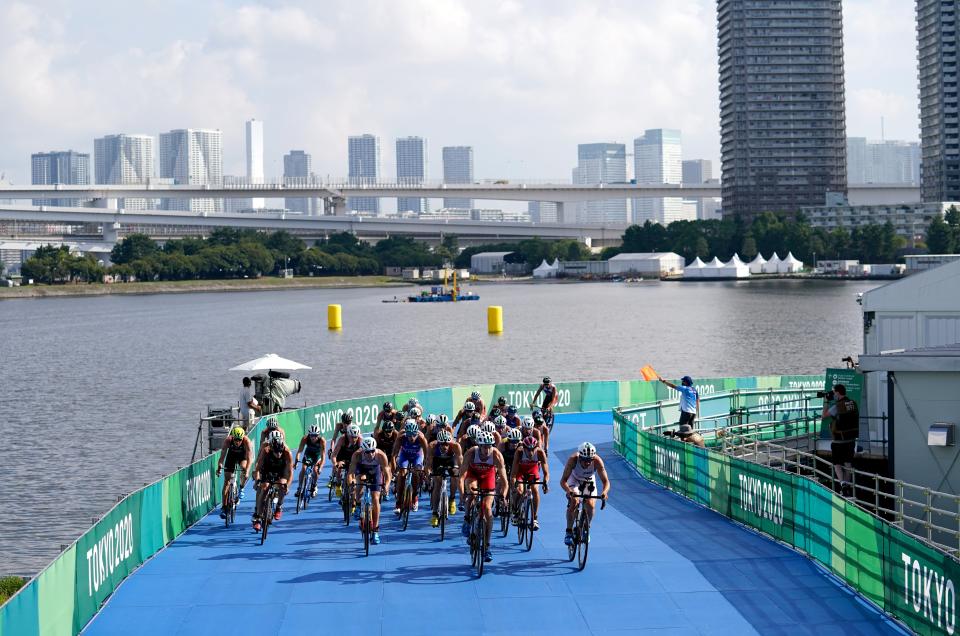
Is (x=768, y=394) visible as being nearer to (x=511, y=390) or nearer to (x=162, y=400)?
(x=511, y=390)

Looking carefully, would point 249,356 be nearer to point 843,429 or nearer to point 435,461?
point 843,429

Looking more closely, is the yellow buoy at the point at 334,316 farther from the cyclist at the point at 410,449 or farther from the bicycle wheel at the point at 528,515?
the bicycle wheel at the point at 528,515

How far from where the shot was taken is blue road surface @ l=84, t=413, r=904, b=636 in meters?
15.7

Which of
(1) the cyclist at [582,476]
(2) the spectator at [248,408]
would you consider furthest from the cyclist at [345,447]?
(2) the spectator at [248,408]

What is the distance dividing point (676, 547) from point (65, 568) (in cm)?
909

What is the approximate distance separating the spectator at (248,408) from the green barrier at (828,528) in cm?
927

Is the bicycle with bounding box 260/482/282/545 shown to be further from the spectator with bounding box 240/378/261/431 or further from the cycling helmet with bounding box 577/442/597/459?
the spectator with bounding box 240/378/261/431

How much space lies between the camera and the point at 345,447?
2111 centimetres

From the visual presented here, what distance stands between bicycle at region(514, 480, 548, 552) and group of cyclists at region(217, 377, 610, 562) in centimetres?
5

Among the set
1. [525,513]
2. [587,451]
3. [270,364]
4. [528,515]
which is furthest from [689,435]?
[270,364]

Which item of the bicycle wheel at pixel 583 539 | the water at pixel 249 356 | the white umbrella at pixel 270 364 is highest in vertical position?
the white umbrella at pixel 270 364

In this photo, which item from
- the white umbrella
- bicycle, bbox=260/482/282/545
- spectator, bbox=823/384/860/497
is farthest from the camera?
the white umbrella

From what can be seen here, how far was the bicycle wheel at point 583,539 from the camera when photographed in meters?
18.3

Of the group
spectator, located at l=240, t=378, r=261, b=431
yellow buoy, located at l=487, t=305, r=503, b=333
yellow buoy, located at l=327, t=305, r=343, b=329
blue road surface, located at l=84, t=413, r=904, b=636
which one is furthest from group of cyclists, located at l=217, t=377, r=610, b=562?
yellow buoy, located at l=327, t=305, r=343, b=329
